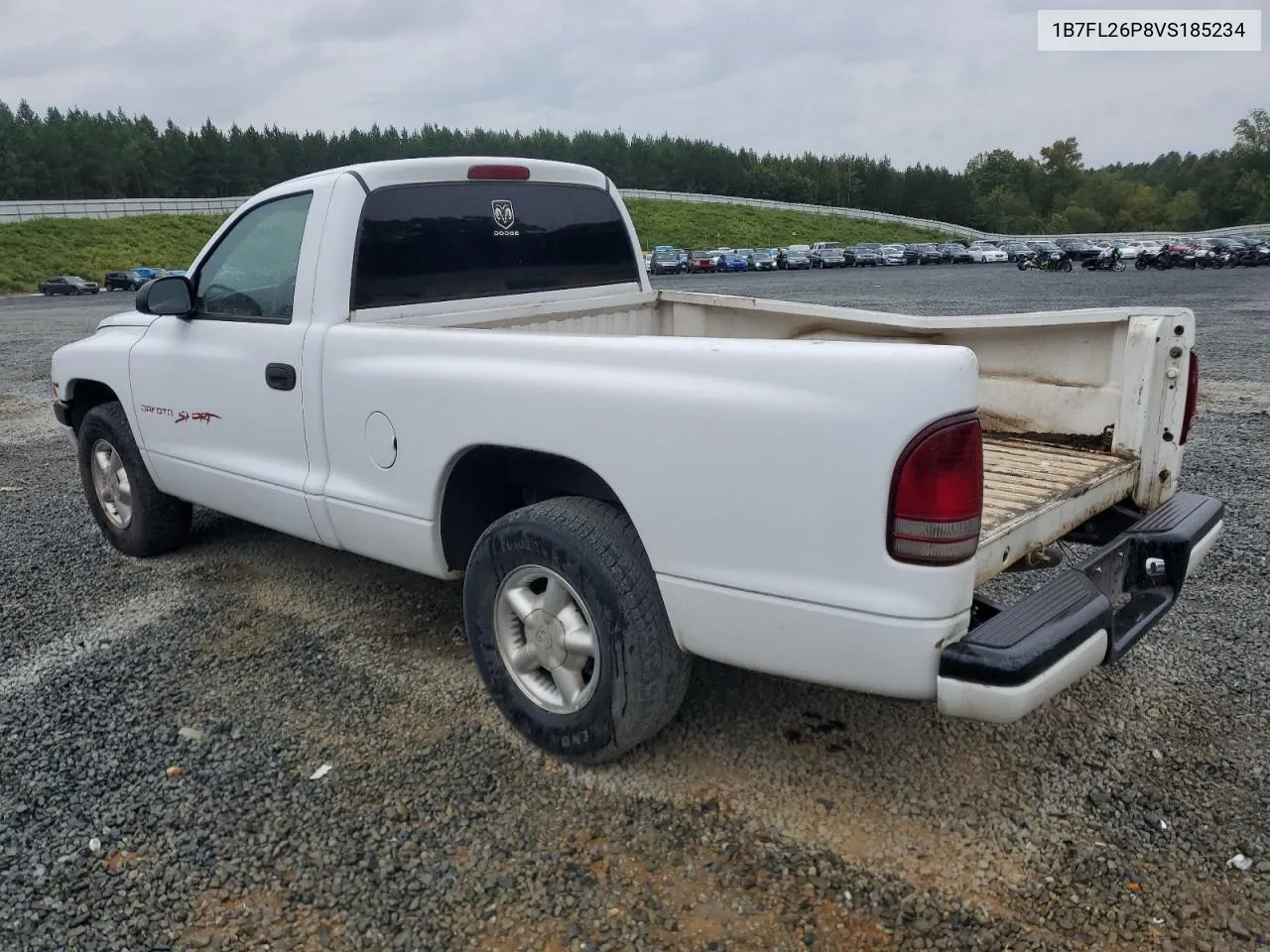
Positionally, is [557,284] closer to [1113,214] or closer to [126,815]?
[126,815]

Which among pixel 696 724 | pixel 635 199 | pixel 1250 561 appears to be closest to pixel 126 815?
pixel 696 724

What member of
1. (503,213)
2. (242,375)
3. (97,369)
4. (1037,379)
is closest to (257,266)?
(242,375)

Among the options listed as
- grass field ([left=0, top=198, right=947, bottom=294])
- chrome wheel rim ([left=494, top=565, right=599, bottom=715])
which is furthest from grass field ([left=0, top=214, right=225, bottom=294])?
chrome wheel rim ([left=494, top=565, right=599, bottom=715])

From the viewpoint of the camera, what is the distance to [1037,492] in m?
3.02

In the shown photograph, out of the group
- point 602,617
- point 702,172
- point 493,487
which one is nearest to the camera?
point 602,617

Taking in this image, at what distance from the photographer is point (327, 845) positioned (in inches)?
106

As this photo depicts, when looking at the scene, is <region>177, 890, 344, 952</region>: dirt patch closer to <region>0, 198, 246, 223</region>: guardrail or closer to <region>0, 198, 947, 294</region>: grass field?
<region>0, 198, 947, 294</region>: grass field

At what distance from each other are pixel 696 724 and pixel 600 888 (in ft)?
2.82

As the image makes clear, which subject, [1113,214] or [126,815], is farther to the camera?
[1113,214]

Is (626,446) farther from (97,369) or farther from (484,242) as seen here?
(97,369)

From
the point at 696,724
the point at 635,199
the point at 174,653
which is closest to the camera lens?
the point at 696,724

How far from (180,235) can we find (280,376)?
6460cm

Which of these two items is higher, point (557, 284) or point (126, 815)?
point (557, 284)

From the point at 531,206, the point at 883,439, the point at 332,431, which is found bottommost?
the point at 332,431
